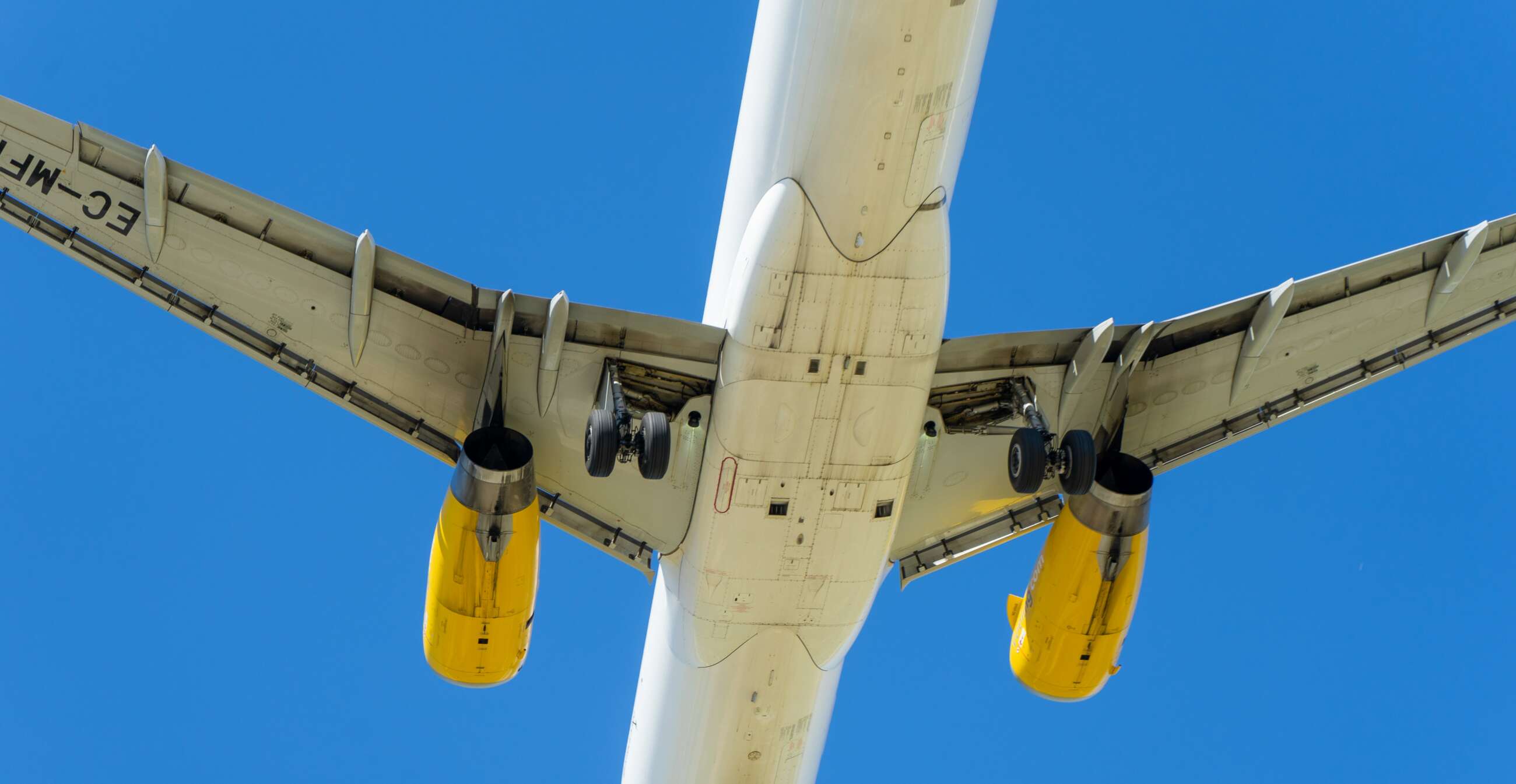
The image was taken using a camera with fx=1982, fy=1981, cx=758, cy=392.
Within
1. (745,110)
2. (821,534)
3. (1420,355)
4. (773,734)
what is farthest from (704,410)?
(1420,355)

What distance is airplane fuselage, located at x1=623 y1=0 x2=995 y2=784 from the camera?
2466cm

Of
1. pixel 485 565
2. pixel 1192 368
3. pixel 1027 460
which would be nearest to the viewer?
pixel 1027 460

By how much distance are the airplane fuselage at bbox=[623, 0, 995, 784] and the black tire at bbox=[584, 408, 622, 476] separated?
1788mm

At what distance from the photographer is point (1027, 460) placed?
1067 inches

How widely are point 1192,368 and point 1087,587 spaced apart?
3.75 m

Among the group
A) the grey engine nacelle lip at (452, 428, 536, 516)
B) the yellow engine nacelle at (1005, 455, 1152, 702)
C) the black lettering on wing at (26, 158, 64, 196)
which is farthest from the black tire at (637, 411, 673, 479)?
the black lettering on wing at (26, 158, 64, 196)

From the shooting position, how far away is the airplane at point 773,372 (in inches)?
1015

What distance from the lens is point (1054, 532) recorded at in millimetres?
30203

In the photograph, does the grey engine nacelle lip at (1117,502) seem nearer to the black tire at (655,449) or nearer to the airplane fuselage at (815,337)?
the airplane fuselage at (815,337)

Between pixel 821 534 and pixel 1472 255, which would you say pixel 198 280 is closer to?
pixel 821 534

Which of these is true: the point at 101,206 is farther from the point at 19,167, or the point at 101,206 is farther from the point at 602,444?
the point at 602,444

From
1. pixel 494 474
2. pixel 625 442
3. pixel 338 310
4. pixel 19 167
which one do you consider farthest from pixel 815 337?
pixel 19 167

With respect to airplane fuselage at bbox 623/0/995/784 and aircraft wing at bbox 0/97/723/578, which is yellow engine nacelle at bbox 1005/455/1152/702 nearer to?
airplane fuselage at bbox 623/0/995/784

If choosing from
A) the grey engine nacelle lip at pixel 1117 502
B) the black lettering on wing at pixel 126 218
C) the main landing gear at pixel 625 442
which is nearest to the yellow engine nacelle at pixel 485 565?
the main landing gear at pixel 625 442
